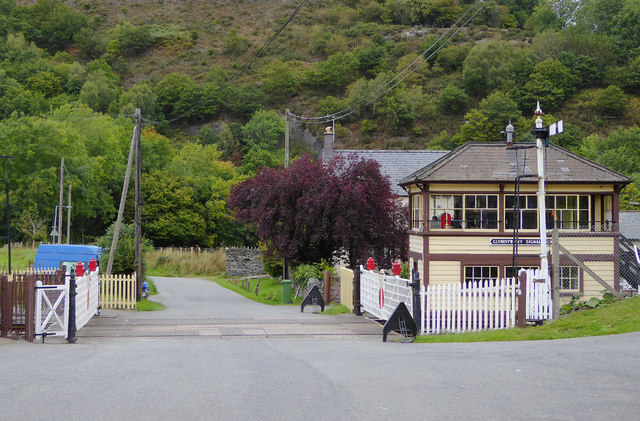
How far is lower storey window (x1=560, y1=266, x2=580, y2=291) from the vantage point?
28125 millimetres

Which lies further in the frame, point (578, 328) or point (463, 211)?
point (463, 211)

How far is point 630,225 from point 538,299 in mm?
20753

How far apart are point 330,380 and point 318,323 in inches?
422

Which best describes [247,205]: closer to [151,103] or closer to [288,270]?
[288,270]

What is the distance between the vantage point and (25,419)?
789 centimetres

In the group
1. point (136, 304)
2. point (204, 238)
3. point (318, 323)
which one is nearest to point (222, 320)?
point (318, 323)

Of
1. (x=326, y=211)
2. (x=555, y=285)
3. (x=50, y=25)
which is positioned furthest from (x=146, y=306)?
(x=50, y=25)

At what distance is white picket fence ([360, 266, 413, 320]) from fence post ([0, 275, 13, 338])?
911cm

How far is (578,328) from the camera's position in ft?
52.1

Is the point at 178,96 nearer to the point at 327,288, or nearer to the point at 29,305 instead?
the point at 327,288

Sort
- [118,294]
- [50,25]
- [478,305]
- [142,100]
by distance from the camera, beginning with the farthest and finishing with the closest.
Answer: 1. [50,25]
2. [142,100]
3. [118,294]
4. [478,305]

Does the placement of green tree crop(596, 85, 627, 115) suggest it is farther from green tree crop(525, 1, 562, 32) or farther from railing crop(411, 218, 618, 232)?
railing crop(411, 218, 618, 232)

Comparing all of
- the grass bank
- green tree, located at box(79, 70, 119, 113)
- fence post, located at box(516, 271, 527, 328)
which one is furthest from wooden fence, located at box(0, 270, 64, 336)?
green tree, located at box(79, 70, 119, 113)

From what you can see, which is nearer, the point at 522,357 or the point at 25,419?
the point at 25,419
